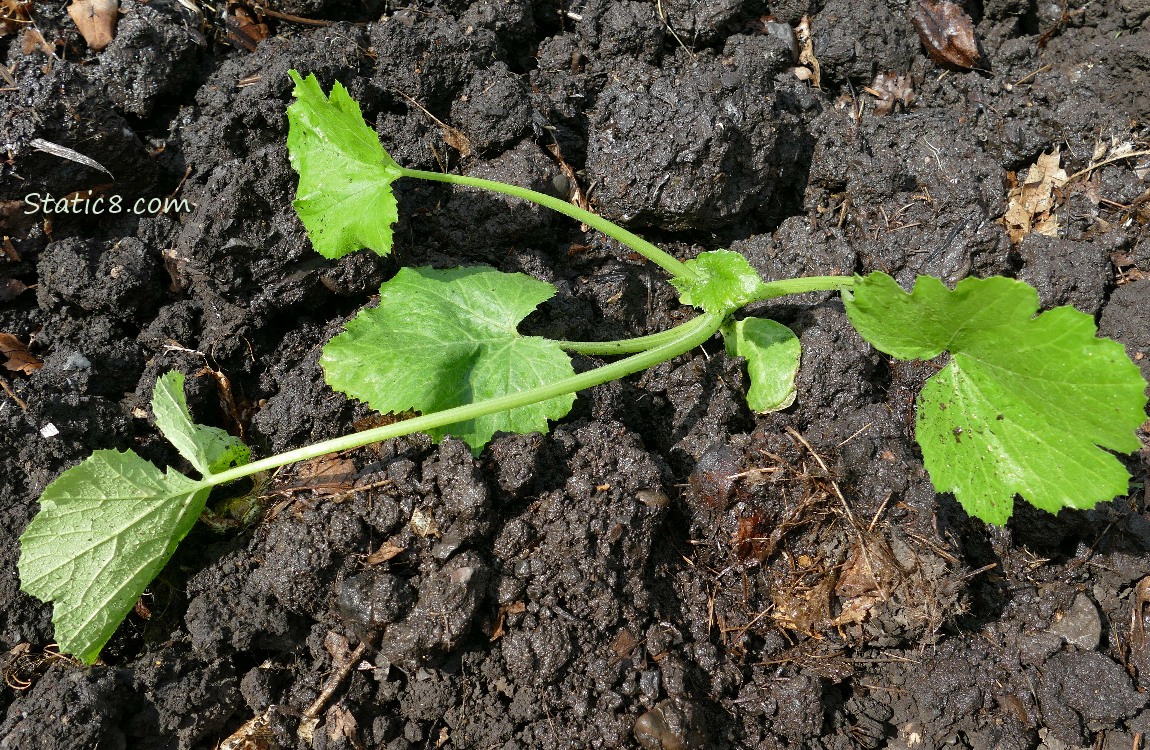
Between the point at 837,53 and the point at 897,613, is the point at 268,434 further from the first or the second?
the point at 837,53

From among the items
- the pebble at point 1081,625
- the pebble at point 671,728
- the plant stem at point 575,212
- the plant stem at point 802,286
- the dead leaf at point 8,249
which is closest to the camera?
the pebble at point 671,728

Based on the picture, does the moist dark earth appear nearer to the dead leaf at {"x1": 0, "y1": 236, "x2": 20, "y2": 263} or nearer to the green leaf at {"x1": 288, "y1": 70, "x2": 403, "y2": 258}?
the dead leaf at {"x1": 0, "y1": 236, "x2": 20, "y2": 263}

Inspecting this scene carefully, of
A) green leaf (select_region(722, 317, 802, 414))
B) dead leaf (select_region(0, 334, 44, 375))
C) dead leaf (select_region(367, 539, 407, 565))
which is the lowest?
green leaf (select_region(722, 317, 802, 414))

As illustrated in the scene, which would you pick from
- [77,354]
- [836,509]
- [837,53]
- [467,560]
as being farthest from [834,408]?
[77,354]

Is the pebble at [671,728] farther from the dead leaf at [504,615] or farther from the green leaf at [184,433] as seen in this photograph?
the green leaf at [184,433]

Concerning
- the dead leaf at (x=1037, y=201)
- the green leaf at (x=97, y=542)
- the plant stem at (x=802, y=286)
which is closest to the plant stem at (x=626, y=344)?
the plant stem at (x=802, y=286)

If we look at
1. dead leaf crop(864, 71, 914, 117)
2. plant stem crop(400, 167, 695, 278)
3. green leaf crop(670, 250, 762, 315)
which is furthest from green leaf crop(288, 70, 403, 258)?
dead leaf crop(864, 71, 914, 117)

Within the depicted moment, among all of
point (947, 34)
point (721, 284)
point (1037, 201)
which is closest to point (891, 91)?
point (947, 34)
